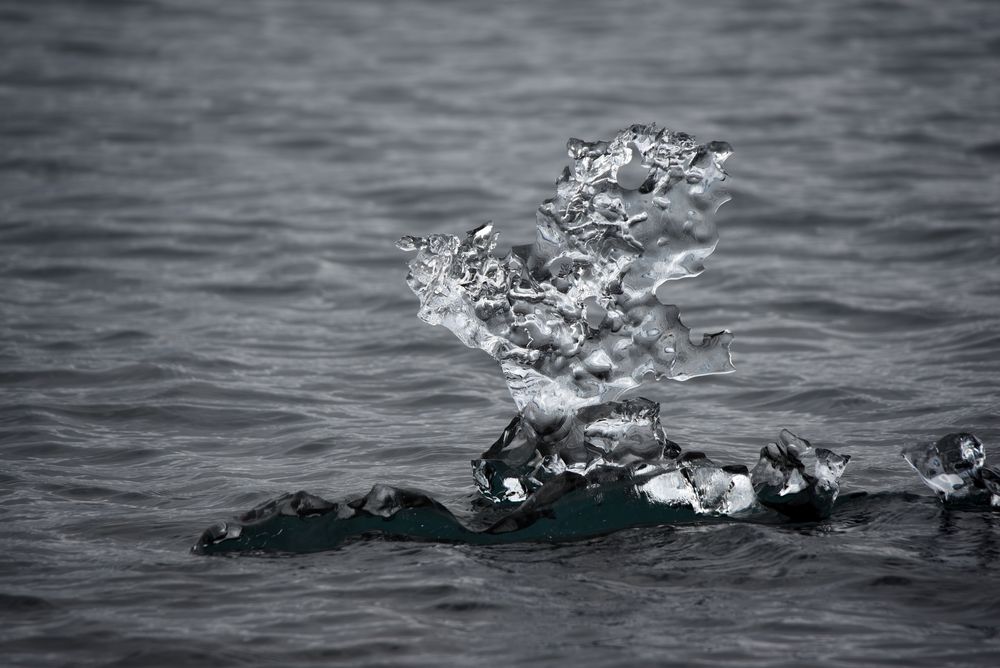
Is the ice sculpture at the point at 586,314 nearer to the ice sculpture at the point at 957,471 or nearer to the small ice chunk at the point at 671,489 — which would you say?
the small ice chunk at the point at 671,489

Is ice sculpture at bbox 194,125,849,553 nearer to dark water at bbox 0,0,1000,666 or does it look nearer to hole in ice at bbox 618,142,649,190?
dark water at bbox 0,0,1000,666

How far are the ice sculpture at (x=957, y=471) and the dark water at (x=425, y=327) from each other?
0.35 feet

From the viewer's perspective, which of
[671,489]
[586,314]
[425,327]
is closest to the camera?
[671,489]

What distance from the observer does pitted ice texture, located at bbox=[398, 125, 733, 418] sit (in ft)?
18.3

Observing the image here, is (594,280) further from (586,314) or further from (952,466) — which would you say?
(952,466)

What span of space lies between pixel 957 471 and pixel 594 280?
1648mm

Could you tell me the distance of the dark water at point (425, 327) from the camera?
14.7ft

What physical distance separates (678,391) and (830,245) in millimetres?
Result: 3571

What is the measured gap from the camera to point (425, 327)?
343 inches

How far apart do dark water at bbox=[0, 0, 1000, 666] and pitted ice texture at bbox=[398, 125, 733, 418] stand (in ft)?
2.28

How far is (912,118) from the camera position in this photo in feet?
47.9

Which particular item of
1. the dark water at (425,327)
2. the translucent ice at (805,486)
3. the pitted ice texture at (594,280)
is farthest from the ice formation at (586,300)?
the dark water at (425,327)

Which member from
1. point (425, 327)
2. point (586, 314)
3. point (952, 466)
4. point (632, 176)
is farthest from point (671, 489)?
point (632, 176)

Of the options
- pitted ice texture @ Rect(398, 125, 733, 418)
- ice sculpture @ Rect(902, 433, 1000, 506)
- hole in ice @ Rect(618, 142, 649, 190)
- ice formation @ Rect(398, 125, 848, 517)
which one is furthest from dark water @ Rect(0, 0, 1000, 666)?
hole in ice @ Rect(618, 142, 649, 190)
